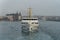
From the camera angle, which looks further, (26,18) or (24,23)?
(26,18)

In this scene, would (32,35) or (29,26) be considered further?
(29,26)

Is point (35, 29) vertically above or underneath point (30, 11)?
underneath

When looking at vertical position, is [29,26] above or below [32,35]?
above

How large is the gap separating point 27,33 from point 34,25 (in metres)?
0.75

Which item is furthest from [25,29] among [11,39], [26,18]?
[11,39]

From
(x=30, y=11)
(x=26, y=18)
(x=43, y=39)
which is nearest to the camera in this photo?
(x=43, y=39)

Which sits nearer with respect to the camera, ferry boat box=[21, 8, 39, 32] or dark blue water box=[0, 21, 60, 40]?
dark blue water box=[0, 21, 60, 40]

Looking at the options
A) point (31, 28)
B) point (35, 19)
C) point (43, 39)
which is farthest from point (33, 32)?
point (43, 39)

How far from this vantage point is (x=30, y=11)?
36.9ft

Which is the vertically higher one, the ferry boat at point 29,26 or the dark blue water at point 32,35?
the ferry boat at point 29,26

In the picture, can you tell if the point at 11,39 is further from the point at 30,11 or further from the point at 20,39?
the point at 30,11

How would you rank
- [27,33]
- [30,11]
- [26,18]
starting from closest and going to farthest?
[27,33], [26,18], [30,11]

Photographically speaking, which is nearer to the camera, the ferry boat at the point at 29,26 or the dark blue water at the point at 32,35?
the dark blue water at the point at 32,35

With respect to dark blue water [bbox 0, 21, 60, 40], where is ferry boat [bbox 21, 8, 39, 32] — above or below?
above
